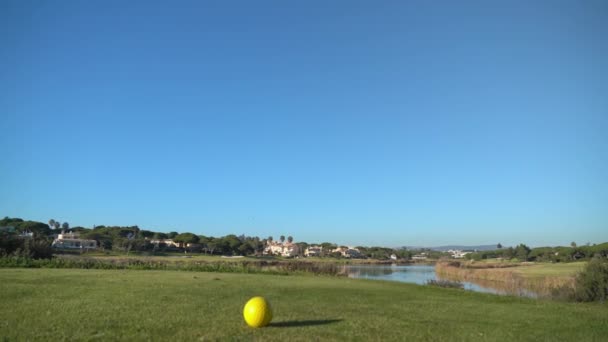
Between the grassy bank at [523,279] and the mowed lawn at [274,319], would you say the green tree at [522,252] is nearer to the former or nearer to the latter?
the grassy bank at [523,279]

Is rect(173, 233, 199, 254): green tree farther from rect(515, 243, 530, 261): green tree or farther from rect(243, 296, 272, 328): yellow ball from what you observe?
rect(243, 296, 272, 328): yellow ball

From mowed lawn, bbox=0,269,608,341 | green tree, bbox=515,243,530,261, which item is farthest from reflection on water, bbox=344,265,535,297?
green tree, bbox=515,243,530,261

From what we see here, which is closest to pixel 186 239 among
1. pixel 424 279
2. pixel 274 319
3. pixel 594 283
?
pixel 424 279

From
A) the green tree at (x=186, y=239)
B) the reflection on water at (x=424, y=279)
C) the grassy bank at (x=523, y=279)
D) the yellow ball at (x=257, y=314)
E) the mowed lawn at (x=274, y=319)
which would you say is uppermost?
the green tree at (x=186, y=239)

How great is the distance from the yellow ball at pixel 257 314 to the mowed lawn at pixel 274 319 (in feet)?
0.88

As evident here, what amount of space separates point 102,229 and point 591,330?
18463 centimetres

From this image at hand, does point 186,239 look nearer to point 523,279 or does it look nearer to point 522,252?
point 522,252

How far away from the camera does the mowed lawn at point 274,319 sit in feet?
37.4

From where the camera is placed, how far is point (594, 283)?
27250 mm

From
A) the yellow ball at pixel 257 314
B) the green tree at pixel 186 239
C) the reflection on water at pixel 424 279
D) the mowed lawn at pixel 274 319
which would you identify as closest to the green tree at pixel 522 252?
the reflection on water at pixel 424 279

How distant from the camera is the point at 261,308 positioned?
12.0m

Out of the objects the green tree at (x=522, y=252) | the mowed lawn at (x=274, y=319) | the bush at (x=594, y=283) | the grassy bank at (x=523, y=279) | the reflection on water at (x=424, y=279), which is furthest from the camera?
the green tree at (x=522, y=252)

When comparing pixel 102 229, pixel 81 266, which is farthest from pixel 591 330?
pixel 102 229

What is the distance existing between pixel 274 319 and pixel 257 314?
195 cm
